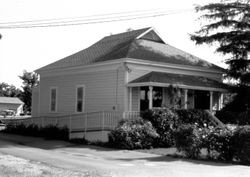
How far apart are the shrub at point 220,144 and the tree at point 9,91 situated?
107 metres

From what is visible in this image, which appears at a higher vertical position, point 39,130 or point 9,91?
point 9,91

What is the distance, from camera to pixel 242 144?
15.4 meters

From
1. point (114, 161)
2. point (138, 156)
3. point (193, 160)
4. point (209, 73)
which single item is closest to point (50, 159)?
point (114, 161)

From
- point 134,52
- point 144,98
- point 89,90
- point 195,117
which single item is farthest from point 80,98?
point 195,117

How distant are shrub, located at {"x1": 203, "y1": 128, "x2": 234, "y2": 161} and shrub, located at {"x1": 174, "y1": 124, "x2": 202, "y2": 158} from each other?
1.06 ft

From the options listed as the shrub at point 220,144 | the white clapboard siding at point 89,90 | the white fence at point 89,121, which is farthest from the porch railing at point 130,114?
the shrub at point 220,144

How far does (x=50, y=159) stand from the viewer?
1478 cm

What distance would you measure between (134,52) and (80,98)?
5302mm

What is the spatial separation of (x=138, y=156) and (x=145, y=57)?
8707 millimetres

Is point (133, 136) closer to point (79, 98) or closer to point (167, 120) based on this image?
point (167, 120)

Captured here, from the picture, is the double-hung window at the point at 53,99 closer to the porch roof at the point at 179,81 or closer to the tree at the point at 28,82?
the porch roof at the point at 179,81

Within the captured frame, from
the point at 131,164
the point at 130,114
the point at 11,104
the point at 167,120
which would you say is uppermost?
the point at 11,104

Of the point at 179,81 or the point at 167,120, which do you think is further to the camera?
the point at 179,81

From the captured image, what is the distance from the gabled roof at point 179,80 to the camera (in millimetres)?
22875
